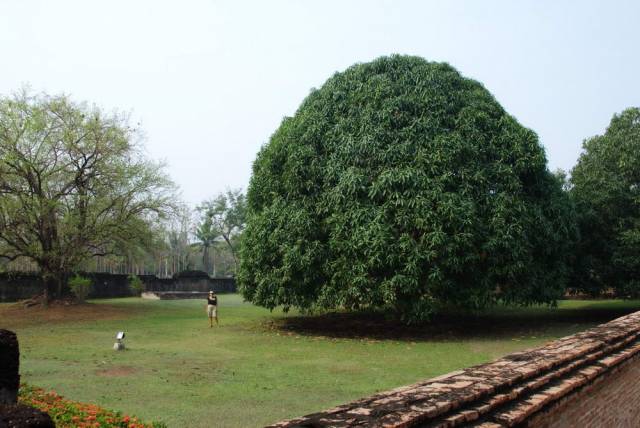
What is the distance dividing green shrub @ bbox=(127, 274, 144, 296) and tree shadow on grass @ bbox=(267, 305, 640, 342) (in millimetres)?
→ 18094

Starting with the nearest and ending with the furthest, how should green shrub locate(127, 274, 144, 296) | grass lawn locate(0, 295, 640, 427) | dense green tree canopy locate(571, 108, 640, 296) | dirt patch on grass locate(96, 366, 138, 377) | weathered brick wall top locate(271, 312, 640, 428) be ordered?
weathered brick wall top locate(271, 312, 640, 428) < grass lawn locate(0, 295, 640, 427) < dirt patch on grass locate(96, 366, 138, 377) < dense green tree canopy locate(571, 108, 640, 296) < green shrub locate(127, 274, 144, 296)

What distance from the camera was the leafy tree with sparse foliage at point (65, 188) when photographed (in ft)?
67.6

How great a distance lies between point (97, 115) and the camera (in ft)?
75.0

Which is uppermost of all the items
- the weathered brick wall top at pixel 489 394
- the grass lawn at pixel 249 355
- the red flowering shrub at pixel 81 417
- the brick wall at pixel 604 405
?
the weathered brick wall top at pixel 489 394

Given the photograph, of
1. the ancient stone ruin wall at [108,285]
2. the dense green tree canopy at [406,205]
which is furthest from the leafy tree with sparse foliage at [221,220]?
the dense green tree canopy at [406,205]

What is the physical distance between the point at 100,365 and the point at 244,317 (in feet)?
34.2

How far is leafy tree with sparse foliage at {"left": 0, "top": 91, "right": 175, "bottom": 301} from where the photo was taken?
2059 centimetres

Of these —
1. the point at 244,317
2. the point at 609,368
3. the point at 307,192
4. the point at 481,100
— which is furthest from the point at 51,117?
the point at 609,368

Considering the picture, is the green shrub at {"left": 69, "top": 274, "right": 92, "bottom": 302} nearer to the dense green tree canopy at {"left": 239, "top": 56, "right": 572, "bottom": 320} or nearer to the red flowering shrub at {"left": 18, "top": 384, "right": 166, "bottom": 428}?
the dense green tree canopy at {"left": 239, "top": 56, "right": 572, "bottom": 320}

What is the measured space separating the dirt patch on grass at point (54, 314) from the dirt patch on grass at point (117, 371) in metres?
10.1

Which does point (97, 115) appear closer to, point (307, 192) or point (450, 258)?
point (307, 192)

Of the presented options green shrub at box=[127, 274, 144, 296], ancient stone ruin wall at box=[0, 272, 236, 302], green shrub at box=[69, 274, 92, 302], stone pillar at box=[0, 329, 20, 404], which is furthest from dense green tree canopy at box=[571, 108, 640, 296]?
green shrub at box=[127, 274, 144, 296]

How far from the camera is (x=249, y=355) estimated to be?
12203 millimetres

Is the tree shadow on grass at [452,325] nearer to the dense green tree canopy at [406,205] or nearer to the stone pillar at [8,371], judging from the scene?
the dense green tree canopy at [406,205]
